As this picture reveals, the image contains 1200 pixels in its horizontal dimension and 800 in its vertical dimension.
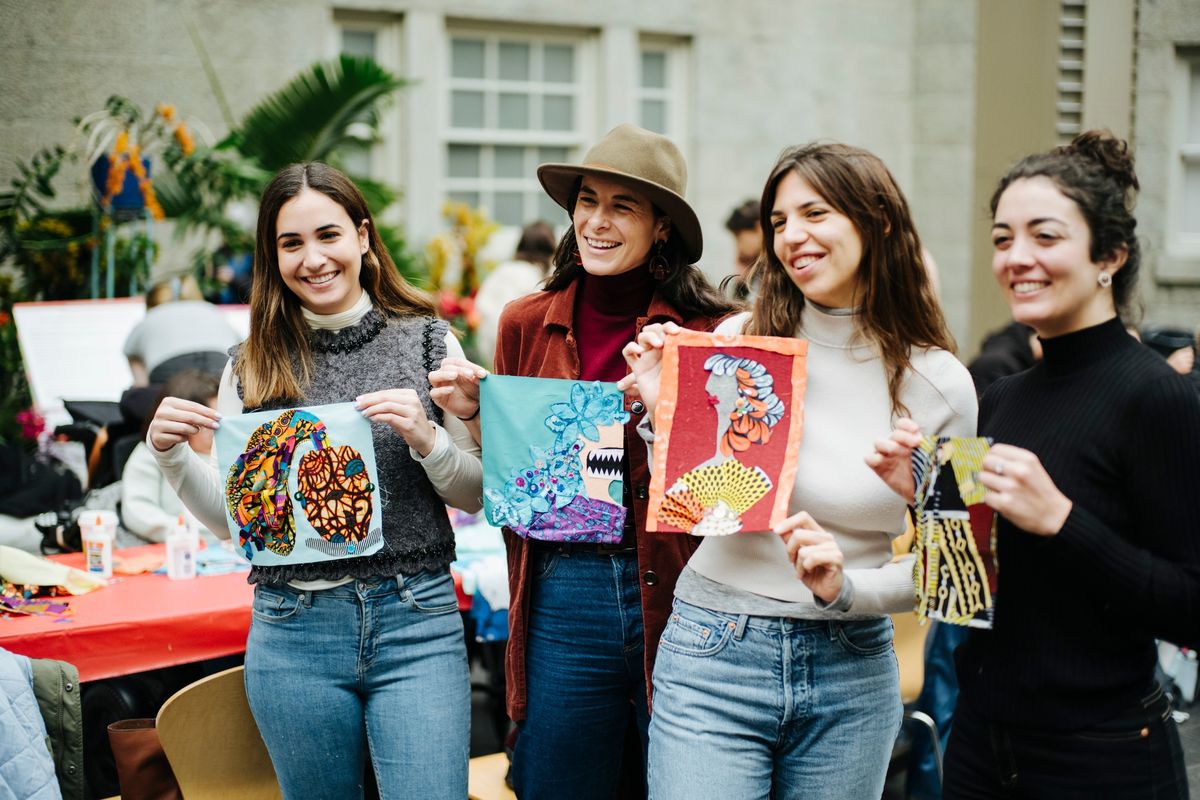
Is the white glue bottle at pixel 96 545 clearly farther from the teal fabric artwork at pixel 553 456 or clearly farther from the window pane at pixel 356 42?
the window pane at pixel 356 42

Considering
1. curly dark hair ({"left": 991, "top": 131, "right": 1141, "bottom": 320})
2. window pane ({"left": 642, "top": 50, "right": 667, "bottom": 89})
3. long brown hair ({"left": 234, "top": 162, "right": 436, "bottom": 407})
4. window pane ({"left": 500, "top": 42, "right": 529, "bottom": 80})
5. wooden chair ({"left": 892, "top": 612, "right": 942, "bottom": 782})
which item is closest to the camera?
curly dark hair ({"left": 991, "top": 131, "right": 1141, "bottom": 320})

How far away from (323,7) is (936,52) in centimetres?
542

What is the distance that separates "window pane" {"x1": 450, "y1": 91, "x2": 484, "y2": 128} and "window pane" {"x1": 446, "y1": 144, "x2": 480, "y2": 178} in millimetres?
172

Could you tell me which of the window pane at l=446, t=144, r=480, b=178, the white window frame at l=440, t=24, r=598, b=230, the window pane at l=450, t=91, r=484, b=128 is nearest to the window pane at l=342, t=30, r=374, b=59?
the white window frame at l=440, t=24, r=598, b=230

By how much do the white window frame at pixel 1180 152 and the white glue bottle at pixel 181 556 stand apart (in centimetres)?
912

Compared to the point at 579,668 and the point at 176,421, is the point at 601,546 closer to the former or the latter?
the point at 579,668

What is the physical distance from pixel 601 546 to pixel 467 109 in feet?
24.1

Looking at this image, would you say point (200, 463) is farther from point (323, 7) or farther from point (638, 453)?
point (323, 7)

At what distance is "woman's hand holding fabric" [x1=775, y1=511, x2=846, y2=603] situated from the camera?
79.7 inches

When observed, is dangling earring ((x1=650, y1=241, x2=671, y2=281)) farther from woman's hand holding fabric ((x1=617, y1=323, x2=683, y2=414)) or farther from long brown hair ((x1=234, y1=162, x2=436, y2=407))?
long brown hair ((x1=234, y1=162, x2=436, y2=407))

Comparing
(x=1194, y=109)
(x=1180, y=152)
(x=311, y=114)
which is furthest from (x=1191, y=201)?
(x=311, y=114)

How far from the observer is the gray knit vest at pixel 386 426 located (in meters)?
2.59

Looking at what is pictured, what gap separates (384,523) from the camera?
2.62 m

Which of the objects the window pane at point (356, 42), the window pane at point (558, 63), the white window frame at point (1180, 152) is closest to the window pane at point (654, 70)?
the window pane at point (558, 63)
